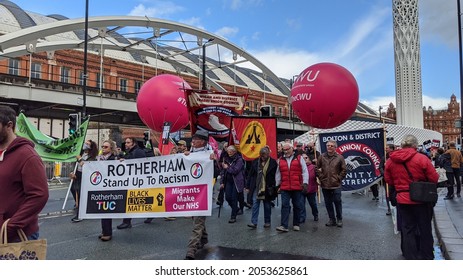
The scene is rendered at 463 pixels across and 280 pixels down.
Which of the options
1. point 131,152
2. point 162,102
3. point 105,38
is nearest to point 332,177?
point 131,152

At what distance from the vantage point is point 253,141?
8.77 metres

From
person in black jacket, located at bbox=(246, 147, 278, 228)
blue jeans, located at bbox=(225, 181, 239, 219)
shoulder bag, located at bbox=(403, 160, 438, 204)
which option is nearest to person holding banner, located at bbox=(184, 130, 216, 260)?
person in black jacket, located at bbox=(246, 147, 278, 228)

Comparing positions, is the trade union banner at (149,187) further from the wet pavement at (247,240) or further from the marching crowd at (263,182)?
the wet pavement at (247,240)

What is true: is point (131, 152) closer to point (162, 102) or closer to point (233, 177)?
point (233, 177)

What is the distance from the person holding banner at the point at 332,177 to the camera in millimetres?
7664

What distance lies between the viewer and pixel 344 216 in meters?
8.95

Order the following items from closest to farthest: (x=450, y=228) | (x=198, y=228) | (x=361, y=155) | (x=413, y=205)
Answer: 1. (x=413, y=205)
2. (x=198, y=228)
3. (x=450, y=228)
4. (x=361, y=155)

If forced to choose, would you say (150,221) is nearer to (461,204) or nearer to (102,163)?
(102,163)

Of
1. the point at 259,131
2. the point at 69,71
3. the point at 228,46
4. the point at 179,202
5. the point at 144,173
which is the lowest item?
the point at 179,202

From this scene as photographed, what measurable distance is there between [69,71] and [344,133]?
117 feet

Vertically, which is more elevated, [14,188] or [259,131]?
[259,131]

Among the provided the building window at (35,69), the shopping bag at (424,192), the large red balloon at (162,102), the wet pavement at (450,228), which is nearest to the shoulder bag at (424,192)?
the shopping bag at (424,192)

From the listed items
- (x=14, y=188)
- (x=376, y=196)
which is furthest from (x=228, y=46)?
(x=14, y=188)

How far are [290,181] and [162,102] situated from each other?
5655 mm
